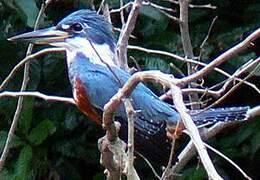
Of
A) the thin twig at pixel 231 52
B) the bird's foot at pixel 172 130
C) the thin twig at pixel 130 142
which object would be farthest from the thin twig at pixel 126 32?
the thin twig at pixel 231 52

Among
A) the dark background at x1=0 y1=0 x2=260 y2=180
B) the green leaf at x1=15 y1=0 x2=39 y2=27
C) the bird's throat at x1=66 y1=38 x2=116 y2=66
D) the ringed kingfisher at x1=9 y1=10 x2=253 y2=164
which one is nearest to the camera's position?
the ringed kingfisher at x1=9 y1=10 x2=253 y2=164

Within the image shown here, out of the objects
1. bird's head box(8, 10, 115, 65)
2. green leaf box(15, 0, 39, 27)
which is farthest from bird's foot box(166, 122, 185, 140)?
green leaf box(15, 0, 39, 27)

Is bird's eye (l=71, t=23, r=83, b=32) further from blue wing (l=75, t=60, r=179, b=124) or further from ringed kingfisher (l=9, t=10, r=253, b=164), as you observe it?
blue wing (l=75, t=60, r=179, b=124)

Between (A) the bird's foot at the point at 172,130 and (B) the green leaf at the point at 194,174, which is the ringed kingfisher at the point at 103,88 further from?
(B) the green leaf at the point at 194,174

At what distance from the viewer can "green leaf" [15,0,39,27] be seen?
159 inches

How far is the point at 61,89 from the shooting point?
15.3 ft

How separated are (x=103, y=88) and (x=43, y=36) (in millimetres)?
283

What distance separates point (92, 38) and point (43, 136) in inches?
46.1

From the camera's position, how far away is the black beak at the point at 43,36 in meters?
3.28

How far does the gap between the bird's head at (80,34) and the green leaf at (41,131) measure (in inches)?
41.5

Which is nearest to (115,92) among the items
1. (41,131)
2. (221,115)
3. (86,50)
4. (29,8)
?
(86,50)

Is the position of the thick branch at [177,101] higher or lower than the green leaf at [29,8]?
higher

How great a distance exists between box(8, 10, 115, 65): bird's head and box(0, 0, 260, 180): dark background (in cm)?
83

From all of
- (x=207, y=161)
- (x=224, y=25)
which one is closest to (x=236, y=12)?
(x=224, y=25)
